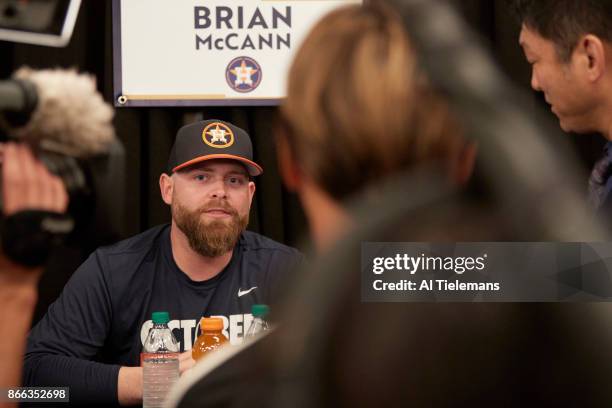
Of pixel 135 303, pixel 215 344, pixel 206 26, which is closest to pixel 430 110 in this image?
pixel 215 344

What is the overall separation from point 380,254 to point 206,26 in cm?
148

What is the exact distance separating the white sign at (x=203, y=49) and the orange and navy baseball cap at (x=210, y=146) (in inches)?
11.1

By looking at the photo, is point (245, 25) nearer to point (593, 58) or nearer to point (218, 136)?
point (218, 136)

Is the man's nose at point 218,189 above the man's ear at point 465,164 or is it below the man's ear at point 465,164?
above

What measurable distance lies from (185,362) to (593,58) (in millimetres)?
818

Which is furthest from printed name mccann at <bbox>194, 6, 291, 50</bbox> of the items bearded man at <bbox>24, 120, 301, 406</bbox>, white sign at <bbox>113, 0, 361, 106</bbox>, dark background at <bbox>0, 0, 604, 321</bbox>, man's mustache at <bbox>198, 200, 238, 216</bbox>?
man's mustache at <bbox>198, 200, 238, 216</bbox>

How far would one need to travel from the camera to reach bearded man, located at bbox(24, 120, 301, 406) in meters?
1.33

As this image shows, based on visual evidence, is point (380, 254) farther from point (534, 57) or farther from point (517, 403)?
point (534, 57)

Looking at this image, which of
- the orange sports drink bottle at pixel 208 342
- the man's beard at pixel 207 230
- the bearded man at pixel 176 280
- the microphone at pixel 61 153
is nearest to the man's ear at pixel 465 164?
the microphone at pixel 61 153

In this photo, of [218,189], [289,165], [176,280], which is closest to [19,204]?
[289,165]

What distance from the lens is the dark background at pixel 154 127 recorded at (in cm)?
183

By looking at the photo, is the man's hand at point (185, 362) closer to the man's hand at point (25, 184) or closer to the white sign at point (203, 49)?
the man's hand at point (25, 184)

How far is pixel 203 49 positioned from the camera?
1865mm

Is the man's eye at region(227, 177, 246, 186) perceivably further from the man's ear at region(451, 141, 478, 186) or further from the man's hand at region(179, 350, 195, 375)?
the man's ear at region(451, 141, 478, 186)
